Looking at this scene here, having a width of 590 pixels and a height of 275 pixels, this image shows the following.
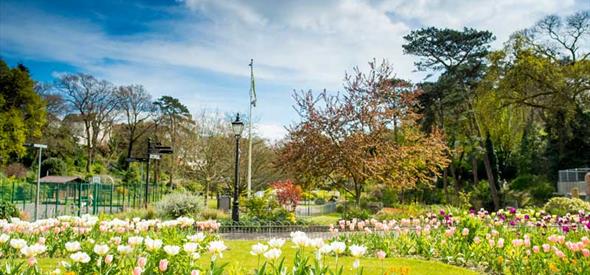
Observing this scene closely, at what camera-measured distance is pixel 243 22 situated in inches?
336

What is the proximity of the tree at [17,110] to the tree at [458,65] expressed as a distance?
2663cm

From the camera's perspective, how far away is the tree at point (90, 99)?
38344 mm

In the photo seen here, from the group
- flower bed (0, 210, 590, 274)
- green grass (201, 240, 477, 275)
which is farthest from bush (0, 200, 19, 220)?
green grass (201, 240, 477, 275)

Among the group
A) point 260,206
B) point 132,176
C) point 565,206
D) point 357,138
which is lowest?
point 260,206

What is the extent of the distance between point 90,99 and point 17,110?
8.31 meters

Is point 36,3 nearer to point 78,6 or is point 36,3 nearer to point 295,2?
point 78,6

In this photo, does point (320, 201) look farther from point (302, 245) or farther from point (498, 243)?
point (302, 245)

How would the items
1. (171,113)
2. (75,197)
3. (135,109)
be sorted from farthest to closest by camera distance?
1. (171,113)
2. (135,109)
3. (75,197)

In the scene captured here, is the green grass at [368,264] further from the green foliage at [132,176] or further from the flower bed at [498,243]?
the green foliage at [132,176]

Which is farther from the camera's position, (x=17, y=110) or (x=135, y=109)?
(x=135, y=109)

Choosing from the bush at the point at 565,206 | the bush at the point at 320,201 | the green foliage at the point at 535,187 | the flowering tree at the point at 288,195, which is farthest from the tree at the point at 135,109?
the bush at the point at 565,206

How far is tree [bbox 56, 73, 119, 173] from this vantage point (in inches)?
1510

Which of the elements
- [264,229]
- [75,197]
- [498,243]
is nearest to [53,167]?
[75,197]

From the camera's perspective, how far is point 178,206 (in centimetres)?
1391
